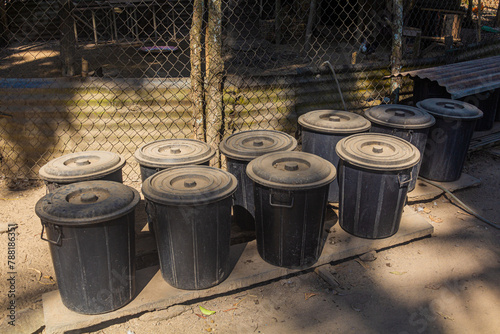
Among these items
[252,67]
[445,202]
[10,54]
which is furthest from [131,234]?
[10,54]

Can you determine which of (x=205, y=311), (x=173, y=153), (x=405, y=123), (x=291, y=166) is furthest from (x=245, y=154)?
(x=405, y=123)

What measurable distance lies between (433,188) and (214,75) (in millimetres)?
3437

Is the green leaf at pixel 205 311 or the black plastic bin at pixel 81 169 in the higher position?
the black plastic bin at pixel 81 169

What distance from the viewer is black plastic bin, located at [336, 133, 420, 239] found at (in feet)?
14.2

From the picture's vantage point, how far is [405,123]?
5180 millimetres

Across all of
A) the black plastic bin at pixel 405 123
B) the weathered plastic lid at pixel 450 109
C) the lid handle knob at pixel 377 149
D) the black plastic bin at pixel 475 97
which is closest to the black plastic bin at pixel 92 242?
the lid handle knob at pixel 377 149

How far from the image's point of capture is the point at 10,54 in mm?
11742

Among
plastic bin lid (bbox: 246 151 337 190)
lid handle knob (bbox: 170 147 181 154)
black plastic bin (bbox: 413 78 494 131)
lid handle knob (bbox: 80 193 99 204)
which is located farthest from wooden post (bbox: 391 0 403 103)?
lid handle knob (bbox: 80 193 99 204)

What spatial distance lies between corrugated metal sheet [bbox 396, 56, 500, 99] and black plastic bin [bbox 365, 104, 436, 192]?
986mm

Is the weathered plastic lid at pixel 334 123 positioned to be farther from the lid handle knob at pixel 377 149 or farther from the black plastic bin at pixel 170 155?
the black plastic bin at pixel 170 155

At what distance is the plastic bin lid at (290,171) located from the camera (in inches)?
150

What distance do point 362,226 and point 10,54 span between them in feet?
37.4

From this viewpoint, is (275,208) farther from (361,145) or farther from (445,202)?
(445,202)

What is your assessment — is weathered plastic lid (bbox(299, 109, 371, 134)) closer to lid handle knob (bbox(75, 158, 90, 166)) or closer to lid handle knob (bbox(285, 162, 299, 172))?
lid handle knob (bbox(285, 162, 299, 172))
